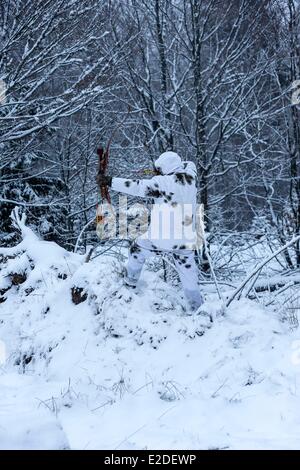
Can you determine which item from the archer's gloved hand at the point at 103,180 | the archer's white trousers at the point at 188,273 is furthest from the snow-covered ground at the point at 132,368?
the archer's gloved hand at the point at 103,180

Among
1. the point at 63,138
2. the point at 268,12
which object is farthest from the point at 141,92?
the point at 63,138

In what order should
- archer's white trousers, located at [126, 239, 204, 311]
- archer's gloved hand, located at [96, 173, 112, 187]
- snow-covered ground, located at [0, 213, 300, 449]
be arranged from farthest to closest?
archer's white trousers, located at [126, 239, 204, 311] → archer's gloved hand, located at [96, 173, 112, 187] → snow-covered ground, located at [0, 213, 300, 449]

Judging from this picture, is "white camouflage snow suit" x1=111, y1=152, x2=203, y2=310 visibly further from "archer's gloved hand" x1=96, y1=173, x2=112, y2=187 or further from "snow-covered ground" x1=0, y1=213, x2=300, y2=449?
"snow-covered ground" x1=0, y1=213, x2=300, y2=449

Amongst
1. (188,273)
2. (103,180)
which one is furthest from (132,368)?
(103,180)

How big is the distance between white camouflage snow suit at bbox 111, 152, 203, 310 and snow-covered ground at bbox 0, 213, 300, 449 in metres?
0.46

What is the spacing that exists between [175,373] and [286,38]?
7.28 m

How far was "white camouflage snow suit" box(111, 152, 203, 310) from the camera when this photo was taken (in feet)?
15.7

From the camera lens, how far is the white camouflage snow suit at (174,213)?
4.79 metres

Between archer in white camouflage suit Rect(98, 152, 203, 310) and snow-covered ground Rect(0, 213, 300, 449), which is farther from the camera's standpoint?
archer in white camouflage suit Rect(98, 152, 203, 310)

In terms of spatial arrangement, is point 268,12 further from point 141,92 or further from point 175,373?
point 175,373

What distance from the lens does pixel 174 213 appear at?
15.8 feet

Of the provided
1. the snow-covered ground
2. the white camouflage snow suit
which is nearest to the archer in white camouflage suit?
the white camouflage snow suit

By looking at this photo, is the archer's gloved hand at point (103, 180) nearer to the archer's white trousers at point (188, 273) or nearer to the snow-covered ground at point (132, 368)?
the archer's white trousers at point (188, 273)

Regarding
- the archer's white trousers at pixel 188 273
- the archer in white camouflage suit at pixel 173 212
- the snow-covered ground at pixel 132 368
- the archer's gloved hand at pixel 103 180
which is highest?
the archer's gloved hand at pixel 103 180
